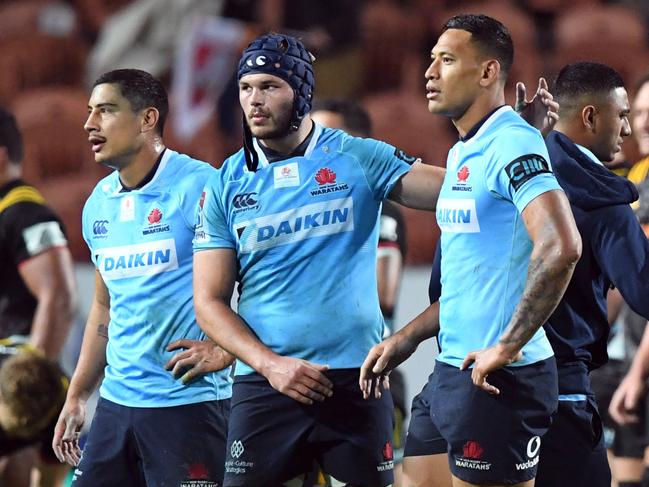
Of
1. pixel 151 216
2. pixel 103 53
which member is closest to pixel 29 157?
pixel 103 53

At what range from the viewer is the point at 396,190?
435 centimetres

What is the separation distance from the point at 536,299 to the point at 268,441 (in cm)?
102

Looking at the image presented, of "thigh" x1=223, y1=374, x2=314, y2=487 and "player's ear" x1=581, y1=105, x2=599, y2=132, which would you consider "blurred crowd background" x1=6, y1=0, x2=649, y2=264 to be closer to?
"player's ear" x1=581, y1=105, x2=599, y2=132

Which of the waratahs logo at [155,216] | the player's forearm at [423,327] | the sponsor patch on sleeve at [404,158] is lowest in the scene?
the player's forearm at [423,327]

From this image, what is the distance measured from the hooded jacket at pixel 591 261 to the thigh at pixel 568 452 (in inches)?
3.4

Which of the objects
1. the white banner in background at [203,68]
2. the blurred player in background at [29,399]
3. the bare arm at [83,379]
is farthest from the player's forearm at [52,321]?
the white banner in background at [203,68]

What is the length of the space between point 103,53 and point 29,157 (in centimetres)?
123

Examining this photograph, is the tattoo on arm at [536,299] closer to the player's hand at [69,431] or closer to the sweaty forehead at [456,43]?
the sweaty forehead at [456,43]

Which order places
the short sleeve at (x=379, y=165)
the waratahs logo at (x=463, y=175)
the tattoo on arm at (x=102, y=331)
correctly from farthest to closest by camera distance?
the tattoo on arm at (x=102, y=331) < the short sleeve at (x=379, y=165) < the waratahs logo at (x=463, y=175)

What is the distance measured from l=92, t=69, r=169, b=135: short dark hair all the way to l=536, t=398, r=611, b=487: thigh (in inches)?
76.3

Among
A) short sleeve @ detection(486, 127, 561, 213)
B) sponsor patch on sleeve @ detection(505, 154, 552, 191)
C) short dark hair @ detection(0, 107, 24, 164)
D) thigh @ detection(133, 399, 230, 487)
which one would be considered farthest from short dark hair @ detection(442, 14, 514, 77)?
short dark hair @ detection(0, 107, 24, 164)

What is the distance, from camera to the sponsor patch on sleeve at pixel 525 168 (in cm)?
377

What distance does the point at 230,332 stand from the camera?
419cm

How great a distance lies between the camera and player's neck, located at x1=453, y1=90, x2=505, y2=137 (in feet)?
13.4
